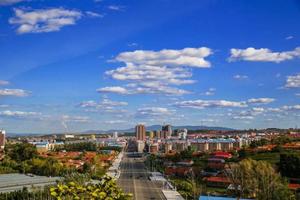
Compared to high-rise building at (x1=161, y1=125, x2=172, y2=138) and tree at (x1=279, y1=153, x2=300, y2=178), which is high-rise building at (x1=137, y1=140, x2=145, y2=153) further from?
tree at (x1=279, y1=153, x2=300, y2=178)

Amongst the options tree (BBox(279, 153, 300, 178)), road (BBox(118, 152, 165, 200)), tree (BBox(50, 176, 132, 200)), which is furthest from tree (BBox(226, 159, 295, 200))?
tree (BBox(50, 176, 132, 200))

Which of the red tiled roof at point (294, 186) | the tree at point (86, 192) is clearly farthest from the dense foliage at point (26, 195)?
the red tiled roof at point (294, 186)

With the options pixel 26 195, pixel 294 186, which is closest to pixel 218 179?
pixel 294 186

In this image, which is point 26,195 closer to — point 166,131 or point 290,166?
point 290,166

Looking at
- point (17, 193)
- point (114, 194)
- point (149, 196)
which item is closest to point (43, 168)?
point (149, 196)

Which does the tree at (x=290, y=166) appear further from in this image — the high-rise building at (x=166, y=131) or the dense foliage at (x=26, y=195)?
the high-rise building at (x=166, y=131)
